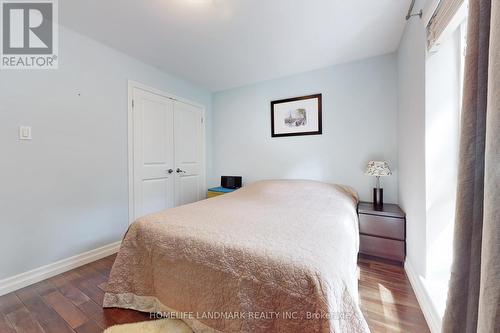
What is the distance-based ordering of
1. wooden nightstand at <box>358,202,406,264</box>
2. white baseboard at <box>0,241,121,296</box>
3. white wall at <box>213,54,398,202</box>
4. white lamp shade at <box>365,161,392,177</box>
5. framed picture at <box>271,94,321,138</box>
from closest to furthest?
white baseboard at <box>0,241,121,296</box>
wooden nightstand at <box>358,202,406,264</box>
white lamp shade at <box>365,161,392,177</box>
white wall at <box>213,54,398,202</box>
framed picture at <box>271,94,321,138</box>

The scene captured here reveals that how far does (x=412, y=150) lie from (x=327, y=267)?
4.90ft

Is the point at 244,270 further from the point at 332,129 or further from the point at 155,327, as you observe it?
the point at 332,129

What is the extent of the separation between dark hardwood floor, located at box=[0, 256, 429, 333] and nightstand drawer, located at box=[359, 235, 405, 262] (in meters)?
0.13

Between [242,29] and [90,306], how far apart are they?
104 inches

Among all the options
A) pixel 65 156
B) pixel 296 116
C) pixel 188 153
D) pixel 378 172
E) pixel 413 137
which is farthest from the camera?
pixel 188 153

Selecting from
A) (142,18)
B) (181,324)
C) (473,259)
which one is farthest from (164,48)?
(473,259)

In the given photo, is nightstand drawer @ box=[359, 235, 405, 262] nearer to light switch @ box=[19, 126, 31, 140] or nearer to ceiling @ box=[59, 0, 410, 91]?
ceiling @ box=[59, 0, 410, 91]

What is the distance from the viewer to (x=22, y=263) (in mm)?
1768

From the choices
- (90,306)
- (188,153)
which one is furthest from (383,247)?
(188,153)

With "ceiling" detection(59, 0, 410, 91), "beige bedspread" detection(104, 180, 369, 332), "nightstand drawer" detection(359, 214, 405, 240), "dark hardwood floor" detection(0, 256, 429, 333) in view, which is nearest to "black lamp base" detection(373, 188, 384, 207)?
"nightstand drawer" detection(359, 214, 405, 240)

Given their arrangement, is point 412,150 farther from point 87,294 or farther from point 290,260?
point 87,294

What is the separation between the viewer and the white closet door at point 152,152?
8.61 feet

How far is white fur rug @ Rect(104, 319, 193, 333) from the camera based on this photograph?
1.24 m

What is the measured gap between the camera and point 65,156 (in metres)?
2.02
